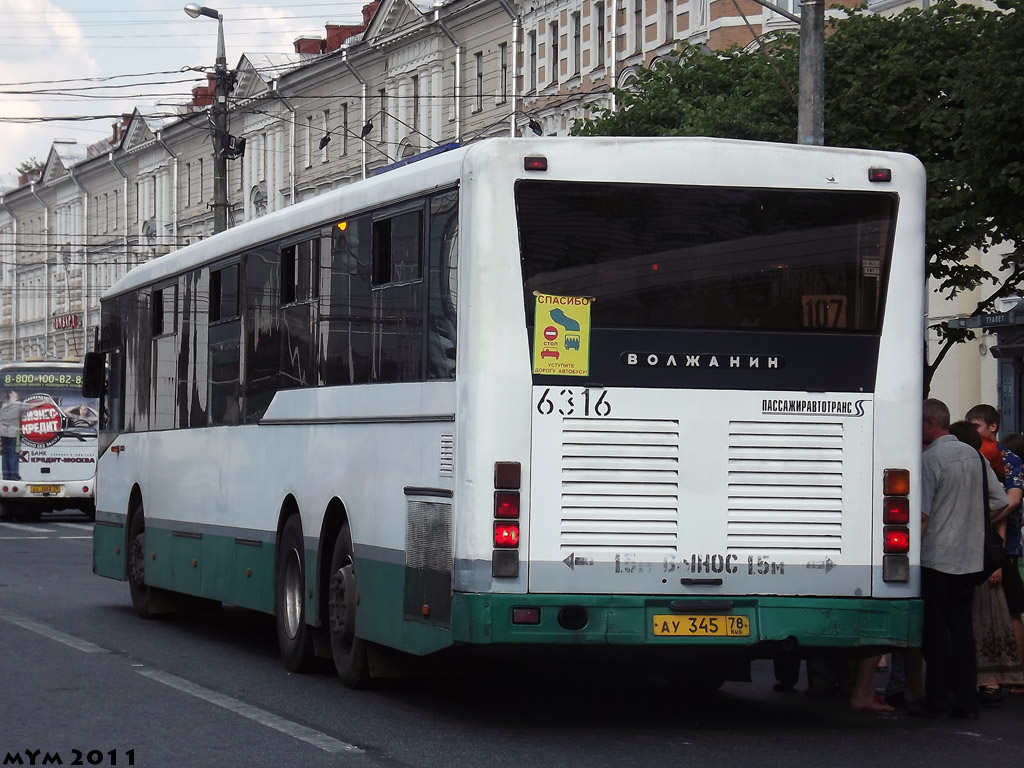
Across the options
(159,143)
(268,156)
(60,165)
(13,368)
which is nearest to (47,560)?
(13,368)

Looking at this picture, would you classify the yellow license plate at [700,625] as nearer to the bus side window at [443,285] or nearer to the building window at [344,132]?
the bus side window at [443,285]

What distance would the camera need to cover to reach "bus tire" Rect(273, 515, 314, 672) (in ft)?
42.3

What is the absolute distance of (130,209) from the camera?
269 feet

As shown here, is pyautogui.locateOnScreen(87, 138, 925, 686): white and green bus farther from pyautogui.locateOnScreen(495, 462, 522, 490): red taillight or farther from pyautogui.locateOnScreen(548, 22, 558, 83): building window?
pyautogui.locateOnScreen(548, 22, 558, 83): building window

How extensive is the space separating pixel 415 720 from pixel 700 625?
1601 mm

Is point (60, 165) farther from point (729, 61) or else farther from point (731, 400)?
point (731, 400)

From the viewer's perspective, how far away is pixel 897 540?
1056 cm

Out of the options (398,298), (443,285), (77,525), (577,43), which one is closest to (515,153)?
(443,285)

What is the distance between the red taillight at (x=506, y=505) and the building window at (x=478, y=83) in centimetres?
4533

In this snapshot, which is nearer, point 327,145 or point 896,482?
point 896,482

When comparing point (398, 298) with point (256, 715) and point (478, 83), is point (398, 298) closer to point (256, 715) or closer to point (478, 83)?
point (256, 715)

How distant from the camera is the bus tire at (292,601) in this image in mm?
12906

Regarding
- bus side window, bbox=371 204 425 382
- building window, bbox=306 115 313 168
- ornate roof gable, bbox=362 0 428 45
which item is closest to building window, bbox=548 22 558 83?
ornate roof gable, bbox=362 0 428 45

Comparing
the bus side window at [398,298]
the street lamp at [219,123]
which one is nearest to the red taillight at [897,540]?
the bus side window at [398,298]
